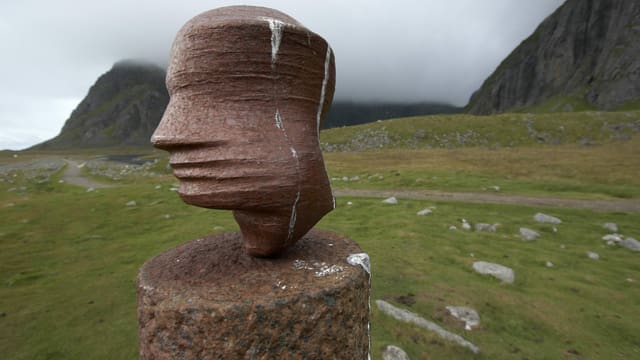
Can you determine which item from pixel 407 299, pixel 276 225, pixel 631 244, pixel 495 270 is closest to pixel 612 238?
pixel 631 244

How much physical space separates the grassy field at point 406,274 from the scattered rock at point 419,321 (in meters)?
0.18

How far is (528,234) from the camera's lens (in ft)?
44.0

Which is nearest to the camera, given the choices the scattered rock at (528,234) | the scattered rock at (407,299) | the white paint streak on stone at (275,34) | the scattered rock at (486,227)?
the white paint streak on stone at (275,34)

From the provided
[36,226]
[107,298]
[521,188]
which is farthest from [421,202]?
[36,226]

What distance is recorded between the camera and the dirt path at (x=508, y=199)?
18641mm

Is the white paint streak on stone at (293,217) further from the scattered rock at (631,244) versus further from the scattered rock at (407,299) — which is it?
the scattered rock at (631,244)

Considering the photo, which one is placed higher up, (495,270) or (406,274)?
(406,274)

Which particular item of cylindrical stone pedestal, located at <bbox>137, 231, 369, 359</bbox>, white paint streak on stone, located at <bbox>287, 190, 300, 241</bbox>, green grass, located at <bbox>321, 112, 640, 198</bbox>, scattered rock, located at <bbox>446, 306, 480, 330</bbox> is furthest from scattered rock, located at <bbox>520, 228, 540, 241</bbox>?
white paint streak on stone, located at <bbox>287, 190, 300, 241</bbox>

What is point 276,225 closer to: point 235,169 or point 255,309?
point 235,169

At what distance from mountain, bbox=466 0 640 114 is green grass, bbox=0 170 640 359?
4524 inches

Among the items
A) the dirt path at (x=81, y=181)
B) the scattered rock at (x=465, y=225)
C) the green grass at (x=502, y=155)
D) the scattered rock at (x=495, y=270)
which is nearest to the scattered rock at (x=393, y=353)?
the scattered rock at (x=495, y=270)

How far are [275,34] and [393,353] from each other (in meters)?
5.39

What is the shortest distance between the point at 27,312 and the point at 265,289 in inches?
288

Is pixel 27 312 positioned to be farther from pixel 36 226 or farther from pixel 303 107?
pixel 36 226
